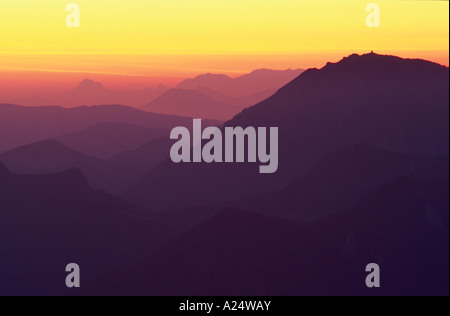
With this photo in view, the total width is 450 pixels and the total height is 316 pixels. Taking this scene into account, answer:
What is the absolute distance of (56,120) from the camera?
154000 millimetres

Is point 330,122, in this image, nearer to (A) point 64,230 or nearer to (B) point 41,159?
(A) point 64,230

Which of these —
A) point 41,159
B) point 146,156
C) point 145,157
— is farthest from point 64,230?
point 146,156

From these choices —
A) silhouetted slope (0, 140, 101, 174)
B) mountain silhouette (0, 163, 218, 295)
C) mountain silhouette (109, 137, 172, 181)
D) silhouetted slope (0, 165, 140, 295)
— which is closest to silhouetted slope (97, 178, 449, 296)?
mountain silhouette (0, 163, 218, 295)

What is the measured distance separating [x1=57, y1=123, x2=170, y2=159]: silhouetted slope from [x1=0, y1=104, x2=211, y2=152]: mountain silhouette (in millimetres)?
1265

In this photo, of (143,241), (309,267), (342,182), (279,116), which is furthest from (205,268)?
(279,116)

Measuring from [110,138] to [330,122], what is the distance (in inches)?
1887

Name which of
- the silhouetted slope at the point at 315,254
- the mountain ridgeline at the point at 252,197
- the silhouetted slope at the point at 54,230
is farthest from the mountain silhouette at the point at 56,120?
the silhouetted slope at the point at 315,254

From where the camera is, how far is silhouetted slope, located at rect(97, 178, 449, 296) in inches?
2699

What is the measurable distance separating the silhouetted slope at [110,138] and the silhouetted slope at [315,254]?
2265 inches

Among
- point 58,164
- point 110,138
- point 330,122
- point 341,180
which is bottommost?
point 341,180

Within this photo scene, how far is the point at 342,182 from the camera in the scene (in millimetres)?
95312

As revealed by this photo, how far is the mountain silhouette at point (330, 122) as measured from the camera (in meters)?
97.8

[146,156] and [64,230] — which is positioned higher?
[146,156]

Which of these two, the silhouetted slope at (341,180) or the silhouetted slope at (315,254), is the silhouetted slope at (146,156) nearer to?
the silhouetted slope at (341,180)
